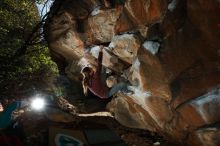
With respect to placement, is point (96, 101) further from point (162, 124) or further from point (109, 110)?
point (162, 124)

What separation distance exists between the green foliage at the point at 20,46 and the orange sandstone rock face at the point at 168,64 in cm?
286

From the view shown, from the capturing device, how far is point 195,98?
8.06 m

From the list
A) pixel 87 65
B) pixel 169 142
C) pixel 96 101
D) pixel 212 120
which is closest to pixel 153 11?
pixel 212 120

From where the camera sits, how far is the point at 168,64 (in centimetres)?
839

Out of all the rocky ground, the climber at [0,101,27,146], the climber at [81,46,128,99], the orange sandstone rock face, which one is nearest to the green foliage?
the climber at [81,46,128,99]

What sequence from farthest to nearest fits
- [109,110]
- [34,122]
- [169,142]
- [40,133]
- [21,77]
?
1. [109,110]
2. [21,77]
3. [169,142]
4. [34,122]
5. [40,133]

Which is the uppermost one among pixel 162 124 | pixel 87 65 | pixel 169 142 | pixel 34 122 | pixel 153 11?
pixel 153 11

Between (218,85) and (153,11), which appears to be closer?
(218,85)

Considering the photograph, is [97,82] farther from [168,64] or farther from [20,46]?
[168,64]

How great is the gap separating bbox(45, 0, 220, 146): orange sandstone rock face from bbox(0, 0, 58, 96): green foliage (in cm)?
286

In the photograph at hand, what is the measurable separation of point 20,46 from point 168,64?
653 centimetres

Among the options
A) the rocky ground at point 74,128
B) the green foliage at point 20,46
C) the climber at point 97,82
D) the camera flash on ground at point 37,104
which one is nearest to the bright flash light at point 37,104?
the camera flash on ground at point 37,104

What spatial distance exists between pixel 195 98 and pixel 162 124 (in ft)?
6.60

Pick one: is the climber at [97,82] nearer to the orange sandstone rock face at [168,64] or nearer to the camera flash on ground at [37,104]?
the orange sandstone rock face at [168,64]
